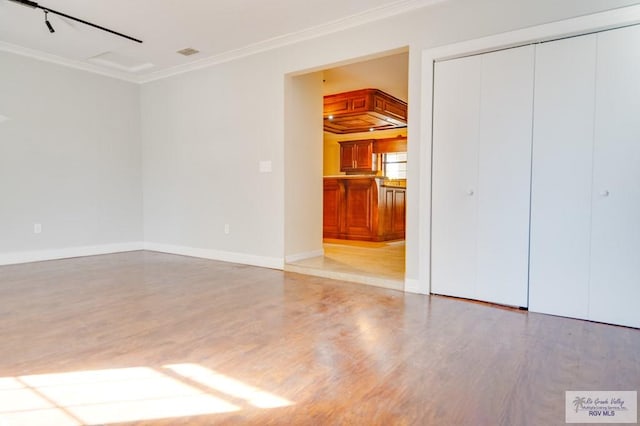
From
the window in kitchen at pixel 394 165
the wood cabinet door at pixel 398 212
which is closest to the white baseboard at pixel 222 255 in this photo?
the wood cabinet door at pixel 398 212

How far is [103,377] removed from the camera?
5.82 feet

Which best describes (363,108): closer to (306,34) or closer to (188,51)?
(306,34)

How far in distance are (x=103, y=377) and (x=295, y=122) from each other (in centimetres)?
329

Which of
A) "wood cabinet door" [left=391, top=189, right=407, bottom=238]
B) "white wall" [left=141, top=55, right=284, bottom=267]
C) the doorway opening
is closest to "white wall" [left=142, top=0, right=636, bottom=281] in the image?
"white wall" [left=141, top=55, right=284, bottom=267]

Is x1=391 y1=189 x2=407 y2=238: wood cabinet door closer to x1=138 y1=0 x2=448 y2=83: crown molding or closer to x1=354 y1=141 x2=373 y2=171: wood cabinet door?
x1=138 y1=0 x2=448 y2=83: crown molding

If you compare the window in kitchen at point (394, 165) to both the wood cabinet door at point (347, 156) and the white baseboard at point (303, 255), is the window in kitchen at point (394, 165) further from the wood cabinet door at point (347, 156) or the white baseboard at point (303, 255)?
the white baseboard at point (303, 255)

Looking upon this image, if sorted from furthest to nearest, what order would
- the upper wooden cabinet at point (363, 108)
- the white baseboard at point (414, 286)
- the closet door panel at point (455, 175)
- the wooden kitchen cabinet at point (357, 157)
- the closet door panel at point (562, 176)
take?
the wooden kitchen cabinet at point (357, 157) < the upper wooden cabinet at point (363, 108) < the white baseboard at point (414, 286) < the closet door panel at point (455, 175) < the closet door panel at point (562, 176)

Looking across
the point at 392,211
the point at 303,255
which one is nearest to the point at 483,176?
the point at 303,255

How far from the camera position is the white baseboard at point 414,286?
3301mm

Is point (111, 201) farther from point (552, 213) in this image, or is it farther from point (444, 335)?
point (552, 213)

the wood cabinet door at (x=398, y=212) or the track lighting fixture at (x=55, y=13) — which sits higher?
the track lighting fixture at (x=55, y=13)

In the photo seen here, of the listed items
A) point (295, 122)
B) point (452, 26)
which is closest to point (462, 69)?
point (452, 26)

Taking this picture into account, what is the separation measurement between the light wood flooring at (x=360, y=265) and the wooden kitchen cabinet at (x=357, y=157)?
14.0 feet

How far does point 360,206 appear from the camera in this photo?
5816mm
